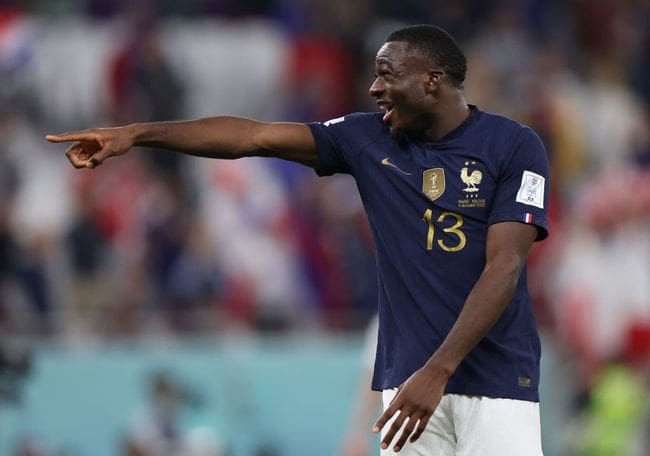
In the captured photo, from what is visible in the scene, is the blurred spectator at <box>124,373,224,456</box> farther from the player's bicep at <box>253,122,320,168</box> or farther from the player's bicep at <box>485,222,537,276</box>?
the player's bicep at <box>485,222,537,276</box>

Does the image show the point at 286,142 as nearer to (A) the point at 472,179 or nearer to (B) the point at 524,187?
(A) the point at 472,179

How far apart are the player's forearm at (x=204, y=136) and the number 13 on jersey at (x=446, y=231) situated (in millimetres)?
666

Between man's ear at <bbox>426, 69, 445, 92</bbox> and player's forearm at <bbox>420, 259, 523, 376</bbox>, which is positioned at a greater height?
man's ear at <bbox>426, 69, 445, 92</bbox>

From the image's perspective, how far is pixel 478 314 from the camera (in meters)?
5.10

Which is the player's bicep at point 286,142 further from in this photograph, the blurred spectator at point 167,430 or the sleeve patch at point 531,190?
the blurred spectator at point 167,430

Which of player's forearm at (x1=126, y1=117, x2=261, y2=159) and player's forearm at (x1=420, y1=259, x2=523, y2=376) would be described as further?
player's forearm at (x1=126, y1=117, x2=261, y2=159)

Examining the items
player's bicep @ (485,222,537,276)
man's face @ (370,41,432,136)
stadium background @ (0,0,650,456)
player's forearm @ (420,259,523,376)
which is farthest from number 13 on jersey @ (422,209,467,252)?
stadium background @ (0,0,650,456)

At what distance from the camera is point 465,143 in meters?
5.44

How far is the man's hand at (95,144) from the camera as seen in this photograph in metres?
5.17

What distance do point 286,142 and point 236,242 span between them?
18.9 feet

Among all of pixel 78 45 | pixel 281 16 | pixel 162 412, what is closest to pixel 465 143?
pixel 162 412

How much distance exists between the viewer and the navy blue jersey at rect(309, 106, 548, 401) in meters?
5.35

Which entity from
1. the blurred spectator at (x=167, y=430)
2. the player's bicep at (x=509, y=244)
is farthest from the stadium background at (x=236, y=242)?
the player's bicep at (x=509, y=244)

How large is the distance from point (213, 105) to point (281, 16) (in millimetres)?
1164
